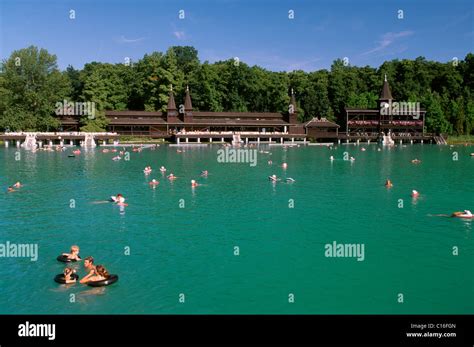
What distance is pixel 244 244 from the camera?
21469mm

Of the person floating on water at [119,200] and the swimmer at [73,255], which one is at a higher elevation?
the person floating on water at [119,200]

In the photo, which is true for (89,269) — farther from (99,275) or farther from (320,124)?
(320,124)

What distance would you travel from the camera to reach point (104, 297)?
50.8 feet

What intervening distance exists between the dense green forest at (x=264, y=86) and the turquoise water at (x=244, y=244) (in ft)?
221

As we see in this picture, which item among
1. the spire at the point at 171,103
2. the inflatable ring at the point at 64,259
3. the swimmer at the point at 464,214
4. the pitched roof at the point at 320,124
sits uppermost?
the spire at the point at 171,103

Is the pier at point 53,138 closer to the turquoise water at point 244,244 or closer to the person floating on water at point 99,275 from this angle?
the turquoise water at point 244,244

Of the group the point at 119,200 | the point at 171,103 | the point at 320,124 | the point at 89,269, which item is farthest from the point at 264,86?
the point at 89,269

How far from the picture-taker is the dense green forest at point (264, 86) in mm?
108375

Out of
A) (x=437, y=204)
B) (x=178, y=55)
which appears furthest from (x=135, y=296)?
(x=178, y=55)

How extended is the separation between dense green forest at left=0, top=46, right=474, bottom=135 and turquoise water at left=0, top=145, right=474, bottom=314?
67.4 metres

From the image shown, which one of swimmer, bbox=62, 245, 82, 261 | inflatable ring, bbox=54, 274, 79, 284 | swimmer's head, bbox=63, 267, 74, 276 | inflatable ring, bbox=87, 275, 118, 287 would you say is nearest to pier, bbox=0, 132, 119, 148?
swimmer, bbox=62, 245, 82, 261

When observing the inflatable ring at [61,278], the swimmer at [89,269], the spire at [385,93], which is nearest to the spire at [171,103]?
the spire at [385,93]

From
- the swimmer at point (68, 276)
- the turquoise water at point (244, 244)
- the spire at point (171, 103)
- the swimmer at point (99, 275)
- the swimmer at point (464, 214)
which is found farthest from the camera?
the spire at point (171, 103)

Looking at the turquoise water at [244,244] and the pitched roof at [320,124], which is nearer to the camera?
the turquoise water at [244,244]
